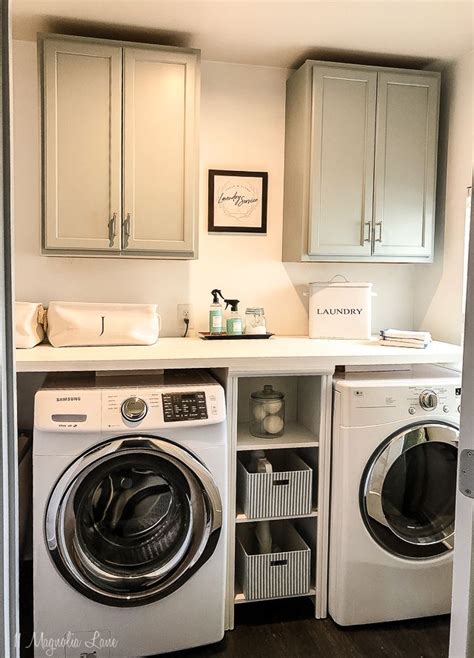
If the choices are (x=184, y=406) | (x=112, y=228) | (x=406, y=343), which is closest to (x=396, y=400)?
(x=406, y=343)

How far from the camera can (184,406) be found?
6.89ft

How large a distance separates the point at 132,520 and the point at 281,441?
2.25ft

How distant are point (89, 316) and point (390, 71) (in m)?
1.86

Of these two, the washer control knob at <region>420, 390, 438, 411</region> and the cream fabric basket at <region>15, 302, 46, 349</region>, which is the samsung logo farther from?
the cream fabric basket at <region>15, 302, 46, 349</region>

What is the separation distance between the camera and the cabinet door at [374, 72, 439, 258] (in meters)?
2.77

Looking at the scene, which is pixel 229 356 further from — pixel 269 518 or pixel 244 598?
pixel 244 598

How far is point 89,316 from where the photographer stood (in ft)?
8.18

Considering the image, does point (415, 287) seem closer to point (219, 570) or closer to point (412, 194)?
point (412, 194)

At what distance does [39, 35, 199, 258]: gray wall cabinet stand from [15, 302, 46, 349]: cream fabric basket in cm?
27

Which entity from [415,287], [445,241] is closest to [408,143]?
[445,241]

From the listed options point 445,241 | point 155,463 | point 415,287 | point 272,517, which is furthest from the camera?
point 415,287

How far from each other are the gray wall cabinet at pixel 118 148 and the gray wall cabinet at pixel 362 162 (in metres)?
0.55

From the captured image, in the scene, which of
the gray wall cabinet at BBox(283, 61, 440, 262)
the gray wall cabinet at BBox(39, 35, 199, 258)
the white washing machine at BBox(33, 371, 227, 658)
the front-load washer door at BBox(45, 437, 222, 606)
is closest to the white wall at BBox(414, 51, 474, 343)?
the gray wall cabinet at BBox(283, 61, 440, 262)

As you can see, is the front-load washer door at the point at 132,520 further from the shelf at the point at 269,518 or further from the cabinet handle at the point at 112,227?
the cabinet handle at the point at 112,227
